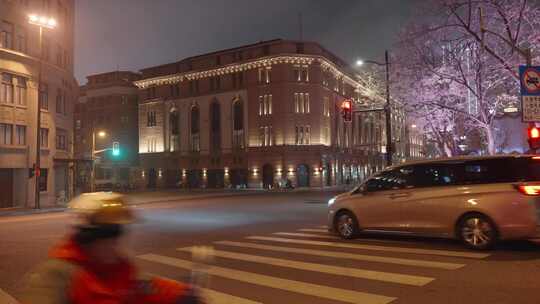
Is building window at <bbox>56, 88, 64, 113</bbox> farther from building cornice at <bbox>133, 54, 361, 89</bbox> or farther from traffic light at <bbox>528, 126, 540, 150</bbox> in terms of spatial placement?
traffic light at <bbox>528, 126, 540, 150</bbox>

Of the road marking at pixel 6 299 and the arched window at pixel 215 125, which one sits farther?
the arched window at pixel 215 125

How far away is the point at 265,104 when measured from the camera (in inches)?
2500

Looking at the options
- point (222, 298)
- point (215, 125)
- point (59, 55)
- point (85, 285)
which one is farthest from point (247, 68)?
point (85, 285)

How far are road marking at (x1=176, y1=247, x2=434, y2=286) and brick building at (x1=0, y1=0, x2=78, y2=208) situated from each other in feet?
81.0

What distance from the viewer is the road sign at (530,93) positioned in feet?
41.9

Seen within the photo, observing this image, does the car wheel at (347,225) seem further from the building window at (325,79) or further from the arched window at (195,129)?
the arched window at (195,129)

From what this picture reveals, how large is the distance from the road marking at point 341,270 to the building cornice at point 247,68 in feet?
174

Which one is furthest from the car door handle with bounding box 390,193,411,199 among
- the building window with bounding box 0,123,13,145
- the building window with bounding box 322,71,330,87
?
the building window with bounding box 322,71,330,87

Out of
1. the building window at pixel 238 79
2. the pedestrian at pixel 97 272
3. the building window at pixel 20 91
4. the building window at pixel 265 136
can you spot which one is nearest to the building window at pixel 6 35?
the building window at pixel 20 91

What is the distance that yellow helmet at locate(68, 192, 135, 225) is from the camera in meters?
2.84

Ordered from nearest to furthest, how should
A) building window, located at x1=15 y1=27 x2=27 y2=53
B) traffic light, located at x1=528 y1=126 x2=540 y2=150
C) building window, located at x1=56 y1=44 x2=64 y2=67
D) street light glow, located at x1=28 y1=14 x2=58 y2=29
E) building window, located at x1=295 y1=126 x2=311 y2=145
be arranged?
traffic light, located at x1=528 y1=126 x2=540 y2=150
street light glow, located at x1=28 y1=14 x2=58 y2=29
building window, located at x1=15 y1=27 x2=27 y2=53
building window, located at x1=56 y1=44 x2=64 y2=67
building window, located at x1=295 y1=126 x2=311 y2=145

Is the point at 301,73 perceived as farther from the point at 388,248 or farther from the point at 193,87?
the point at 388,248

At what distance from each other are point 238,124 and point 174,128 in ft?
42.1

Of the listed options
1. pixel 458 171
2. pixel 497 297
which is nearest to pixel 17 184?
pixel 458 171
